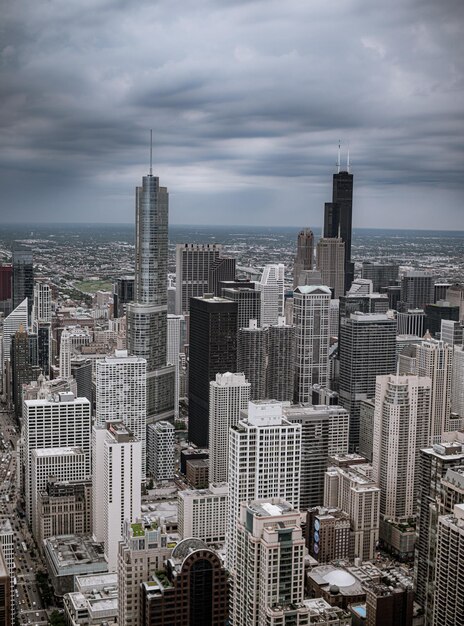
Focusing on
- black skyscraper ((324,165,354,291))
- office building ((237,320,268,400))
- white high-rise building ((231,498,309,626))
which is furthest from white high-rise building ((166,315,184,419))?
white high-rise building ((231,498,309,626))

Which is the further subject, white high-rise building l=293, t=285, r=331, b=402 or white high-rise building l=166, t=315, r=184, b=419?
white high-rise building l=166, t=315, r=184, b=419

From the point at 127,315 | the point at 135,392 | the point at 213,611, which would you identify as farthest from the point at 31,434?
the point at 213,611

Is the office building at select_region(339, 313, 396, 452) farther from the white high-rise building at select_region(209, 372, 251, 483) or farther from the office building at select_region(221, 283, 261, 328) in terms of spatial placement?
the white high-rise building at select_region(209, 372, 251, 483)

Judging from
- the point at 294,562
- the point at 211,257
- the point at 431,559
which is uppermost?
the point at 211,257

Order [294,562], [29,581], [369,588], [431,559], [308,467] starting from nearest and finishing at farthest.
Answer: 1. [294,562]
2. [431,559]
3. [369,588]
4. [29,581]
5. [308,467]

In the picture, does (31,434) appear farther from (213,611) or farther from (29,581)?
(213,611)

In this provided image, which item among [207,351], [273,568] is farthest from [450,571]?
[207,351]

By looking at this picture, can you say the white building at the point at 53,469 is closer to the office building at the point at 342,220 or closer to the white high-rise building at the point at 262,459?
the white high-rise building at the point at 262,459
